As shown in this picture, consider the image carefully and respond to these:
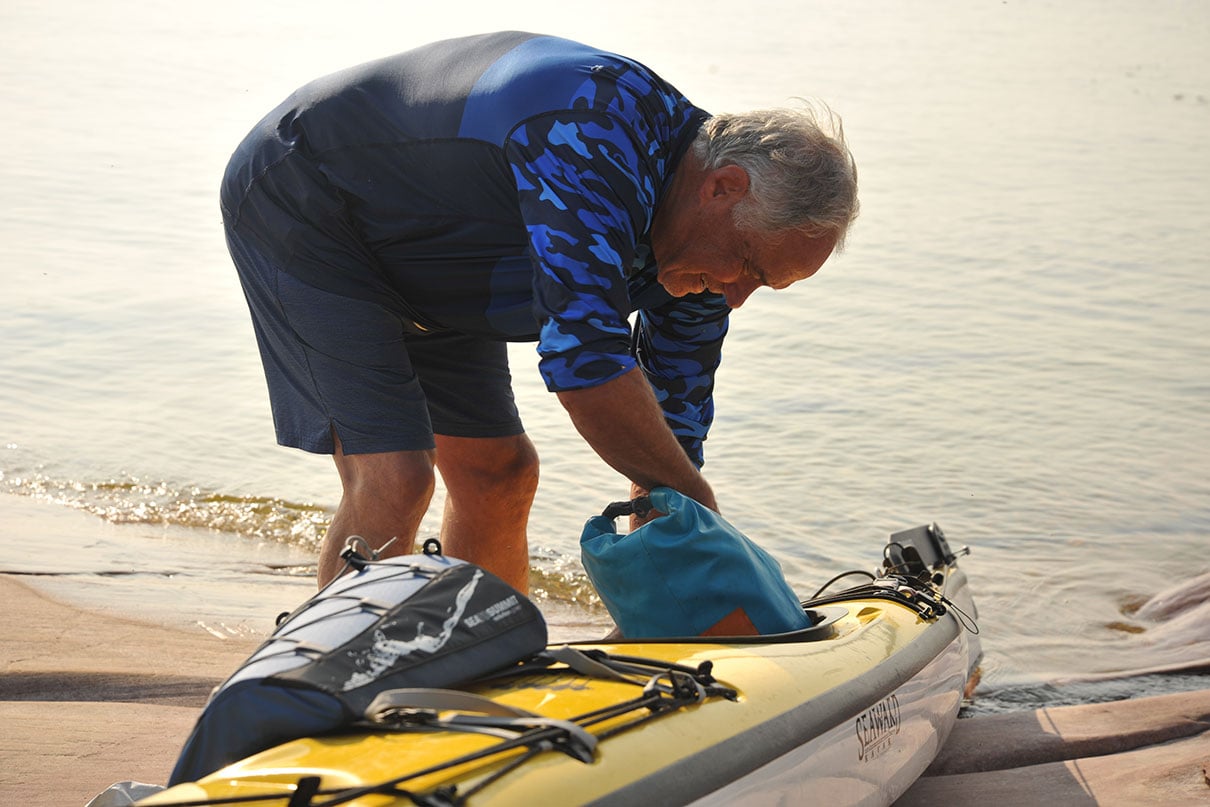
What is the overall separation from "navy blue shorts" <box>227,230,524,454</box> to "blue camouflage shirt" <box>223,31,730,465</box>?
5cm

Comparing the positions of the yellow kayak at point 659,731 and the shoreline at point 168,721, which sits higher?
the yellow kayak at point 659,731

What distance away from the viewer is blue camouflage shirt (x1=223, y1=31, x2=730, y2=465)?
2381mm

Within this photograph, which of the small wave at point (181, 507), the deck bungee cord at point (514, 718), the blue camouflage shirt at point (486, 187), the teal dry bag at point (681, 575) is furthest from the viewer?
the small wave at point (181, 507)

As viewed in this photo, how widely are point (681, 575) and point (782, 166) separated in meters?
0.79

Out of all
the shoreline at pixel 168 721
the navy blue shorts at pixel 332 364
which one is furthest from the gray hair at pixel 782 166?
the shoreline at pixel 168 721

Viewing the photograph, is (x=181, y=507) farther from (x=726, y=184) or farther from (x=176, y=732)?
(x=726, y=184)

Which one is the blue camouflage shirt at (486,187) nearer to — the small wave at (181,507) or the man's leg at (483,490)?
the man's leg at (483,490)

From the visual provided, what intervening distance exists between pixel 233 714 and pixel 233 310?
6.63m

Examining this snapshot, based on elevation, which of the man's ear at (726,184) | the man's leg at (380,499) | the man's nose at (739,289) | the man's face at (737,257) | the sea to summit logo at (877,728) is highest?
the man's ear at (726,184)

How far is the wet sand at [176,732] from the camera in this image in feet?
9.47

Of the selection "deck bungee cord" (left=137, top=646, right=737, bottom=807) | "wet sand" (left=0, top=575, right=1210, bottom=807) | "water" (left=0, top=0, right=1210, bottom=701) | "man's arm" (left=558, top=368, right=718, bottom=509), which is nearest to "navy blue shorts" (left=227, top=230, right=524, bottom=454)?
"man's arm" (left=558, top=368, right=718, bottom=509)

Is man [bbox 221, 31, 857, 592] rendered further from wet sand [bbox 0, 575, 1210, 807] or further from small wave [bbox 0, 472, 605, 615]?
small wave [bbox 0, 472, 605, 615]

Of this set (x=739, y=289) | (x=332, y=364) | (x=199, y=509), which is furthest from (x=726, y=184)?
(x=199, y=509)

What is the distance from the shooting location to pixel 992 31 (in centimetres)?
2378
